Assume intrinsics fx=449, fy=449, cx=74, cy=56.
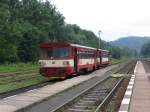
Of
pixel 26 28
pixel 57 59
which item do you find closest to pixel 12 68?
pixel 57 59

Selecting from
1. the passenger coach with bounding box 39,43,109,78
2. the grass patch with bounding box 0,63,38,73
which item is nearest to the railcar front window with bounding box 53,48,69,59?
the passenger coach with bounding box 39,43,109,78

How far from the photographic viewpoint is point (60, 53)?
103 feet

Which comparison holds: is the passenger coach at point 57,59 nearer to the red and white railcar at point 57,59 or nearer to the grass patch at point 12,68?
the red and white railcar at point 57,59

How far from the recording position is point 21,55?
248ft

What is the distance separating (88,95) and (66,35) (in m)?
85.5

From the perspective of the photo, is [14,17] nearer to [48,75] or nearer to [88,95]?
[48,75]

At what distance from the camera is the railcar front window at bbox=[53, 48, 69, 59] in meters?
31.2

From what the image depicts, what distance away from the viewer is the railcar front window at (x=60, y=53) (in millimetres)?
31219

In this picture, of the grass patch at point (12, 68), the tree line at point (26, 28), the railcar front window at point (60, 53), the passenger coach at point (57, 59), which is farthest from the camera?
the tree line at point (26, 28)

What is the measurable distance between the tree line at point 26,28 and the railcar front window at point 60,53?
102 feet

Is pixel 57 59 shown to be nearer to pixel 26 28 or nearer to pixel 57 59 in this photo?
pixel 57 59

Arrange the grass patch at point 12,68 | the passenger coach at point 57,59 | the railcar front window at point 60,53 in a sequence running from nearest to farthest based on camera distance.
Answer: the passenger coach at point 57,59 < the railcar front window at point 60,53 < the grass patch at point 12,68

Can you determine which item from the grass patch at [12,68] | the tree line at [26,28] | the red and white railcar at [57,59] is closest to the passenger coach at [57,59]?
the red and white railcar at [57,59]

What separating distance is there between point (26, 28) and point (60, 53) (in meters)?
46.6
